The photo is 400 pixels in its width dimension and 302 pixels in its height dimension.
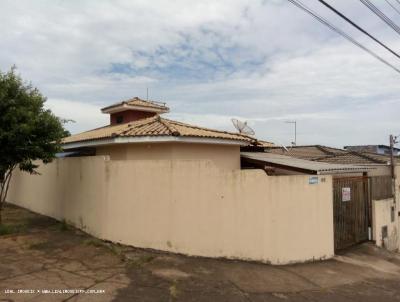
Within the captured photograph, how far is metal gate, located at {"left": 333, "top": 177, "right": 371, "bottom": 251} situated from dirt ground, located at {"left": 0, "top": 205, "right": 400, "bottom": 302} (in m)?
0.78

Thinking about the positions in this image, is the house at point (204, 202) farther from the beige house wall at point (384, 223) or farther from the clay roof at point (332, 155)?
the clay roof at point (332, 155)

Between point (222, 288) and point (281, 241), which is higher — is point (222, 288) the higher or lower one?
the lower one

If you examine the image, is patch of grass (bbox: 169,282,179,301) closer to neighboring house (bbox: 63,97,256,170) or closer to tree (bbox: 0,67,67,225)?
neighboring house (bbox: 63,97,256,170)

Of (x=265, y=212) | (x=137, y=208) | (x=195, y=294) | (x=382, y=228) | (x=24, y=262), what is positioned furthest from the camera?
(x=382, y=228)

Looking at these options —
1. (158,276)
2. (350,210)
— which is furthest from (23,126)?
(350,210)

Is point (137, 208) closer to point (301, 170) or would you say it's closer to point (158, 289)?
point (158, 289)

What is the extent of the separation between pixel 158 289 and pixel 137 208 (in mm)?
2971

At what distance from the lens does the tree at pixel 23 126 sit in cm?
982

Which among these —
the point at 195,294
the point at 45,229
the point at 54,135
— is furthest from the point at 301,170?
the point at 45,229

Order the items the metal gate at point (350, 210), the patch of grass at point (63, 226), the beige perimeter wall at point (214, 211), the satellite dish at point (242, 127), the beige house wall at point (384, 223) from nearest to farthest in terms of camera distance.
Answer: the beige perimeter wall at point (214, 211)
the metal gate at point (350, 210)
the patch of grass at point (63, 226)
the beige house wall at point (384, 223)
the satellite dish at point (242, 127)

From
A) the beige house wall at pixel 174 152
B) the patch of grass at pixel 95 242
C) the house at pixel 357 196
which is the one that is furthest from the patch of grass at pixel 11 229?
the house at pixel 357 196

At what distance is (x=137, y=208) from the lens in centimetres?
958

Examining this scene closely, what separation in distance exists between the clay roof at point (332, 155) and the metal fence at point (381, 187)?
287cm

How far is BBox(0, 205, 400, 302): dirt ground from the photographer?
664 cm
